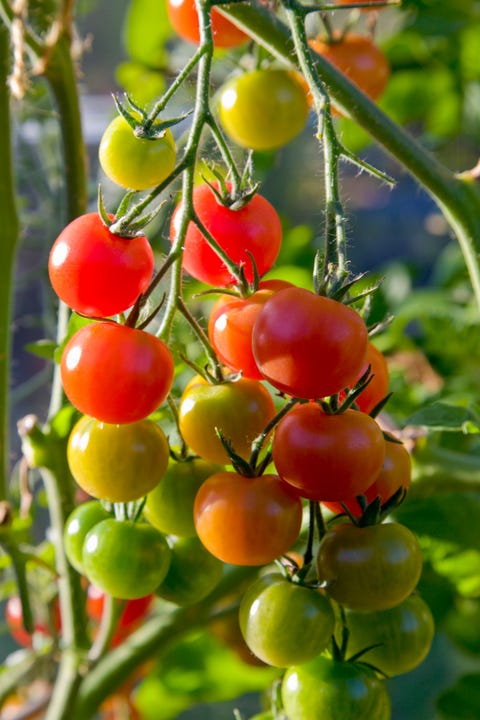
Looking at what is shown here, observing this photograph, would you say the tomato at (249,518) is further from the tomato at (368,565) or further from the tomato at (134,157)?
the tomato at (134,157)

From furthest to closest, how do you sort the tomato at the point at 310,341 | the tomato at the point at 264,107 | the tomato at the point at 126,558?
the tomato at the point at 264,107 < the tomato at the point at 126,558 < the tomato at the point at 310,341

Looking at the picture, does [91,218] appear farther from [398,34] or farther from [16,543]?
[398,34]

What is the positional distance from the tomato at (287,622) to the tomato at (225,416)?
6cm

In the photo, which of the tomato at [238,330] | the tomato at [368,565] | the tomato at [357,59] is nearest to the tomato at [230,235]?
the tomato at [238,330]

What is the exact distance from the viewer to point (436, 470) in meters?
0.59

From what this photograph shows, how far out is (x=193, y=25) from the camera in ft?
1.93

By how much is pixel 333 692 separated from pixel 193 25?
0.41 m

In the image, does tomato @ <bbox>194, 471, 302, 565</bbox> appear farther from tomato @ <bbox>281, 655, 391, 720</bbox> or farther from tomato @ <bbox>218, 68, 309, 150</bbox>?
tomato @ <bbox>218, 68, 309, 150</bbox>

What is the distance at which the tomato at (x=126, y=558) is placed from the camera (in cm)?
45

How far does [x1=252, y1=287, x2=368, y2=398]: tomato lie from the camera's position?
35 cm

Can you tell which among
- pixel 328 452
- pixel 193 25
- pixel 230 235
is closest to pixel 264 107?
pixel 193 25

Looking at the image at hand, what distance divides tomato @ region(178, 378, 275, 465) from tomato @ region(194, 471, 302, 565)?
17 millimetres

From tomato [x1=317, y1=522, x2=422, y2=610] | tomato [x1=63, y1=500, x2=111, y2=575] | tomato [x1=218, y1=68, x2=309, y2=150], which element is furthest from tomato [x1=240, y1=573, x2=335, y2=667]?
tomato [x1=218, y1=68, x2=309, y2=150]

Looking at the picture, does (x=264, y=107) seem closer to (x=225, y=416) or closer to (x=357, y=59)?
(x=357, y=59)
